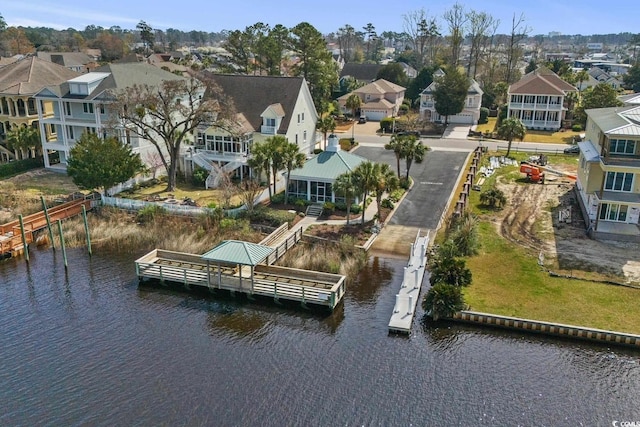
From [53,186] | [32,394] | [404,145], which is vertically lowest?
[32,394]

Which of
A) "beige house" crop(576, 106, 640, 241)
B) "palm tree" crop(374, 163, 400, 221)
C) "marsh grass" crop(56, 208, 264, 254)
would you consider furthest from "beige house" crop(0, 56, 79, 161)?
"beige house" crop(576, 106, 640, 241)

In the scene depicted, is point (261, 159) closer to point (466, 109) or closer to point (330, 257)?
point (330, 257)

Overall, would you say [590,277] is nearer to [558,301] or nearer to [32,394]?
[558,301]

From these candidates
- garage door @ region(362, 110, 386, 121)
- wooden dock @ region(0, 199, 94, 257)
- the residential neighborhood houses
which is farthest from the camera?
garage door @ region(362, 110, 386, 121)

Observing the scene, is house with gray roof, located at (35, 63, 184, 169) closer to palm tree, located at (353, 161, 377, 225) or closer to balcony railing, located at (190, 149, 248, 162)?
balcony railing, located at (190, 149, 248, 162)

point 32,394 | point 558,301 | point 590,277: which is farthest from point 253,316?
point 590,277

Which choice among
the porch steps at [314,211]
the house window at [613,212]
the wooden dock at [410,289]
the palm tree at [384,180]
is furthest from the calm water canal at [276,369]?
the house window at [613,212]
